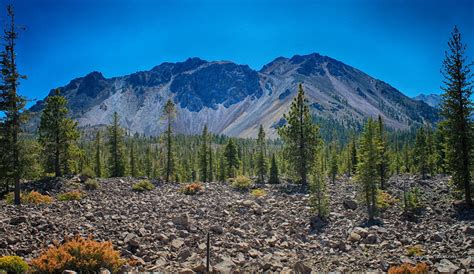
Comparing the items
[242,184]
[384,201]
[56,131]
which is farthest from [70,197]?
[384,201]

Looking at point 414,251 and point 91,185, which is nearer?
point 414,251

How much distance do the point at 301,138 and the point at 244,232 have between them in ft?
68.0

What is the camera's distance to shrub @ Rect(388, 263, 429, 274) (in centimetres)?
1449

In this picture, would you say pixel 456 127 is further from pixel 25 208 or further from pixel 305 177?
pixel 25 208

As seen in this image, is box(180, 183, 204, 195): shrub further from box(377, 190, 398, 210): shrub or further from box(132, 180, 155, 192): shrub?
box(377, 190, 398, 210): shrub

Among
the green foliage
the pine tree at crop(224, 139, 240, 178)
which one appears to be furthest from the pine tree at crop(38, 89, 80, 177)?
the pine tree at crop(224, 139, 240, 178)

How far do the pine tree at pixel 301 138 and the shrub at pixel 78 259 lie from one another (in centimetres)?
2810

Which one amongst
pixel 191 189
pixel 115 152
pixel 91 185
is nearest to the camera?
pixel 91 185

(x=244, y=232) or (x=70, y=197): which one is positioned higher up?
(x=70, y=197)

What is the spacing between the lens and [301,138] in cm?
3956

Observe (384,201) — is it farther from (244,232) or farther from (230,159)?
(230,159)

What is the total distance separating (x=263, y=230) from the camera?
22125 millimetres

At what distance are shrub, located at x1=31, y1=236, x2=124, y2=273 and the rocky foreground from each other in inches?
39.6

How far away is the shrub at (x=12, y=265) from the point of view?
1267 cm
